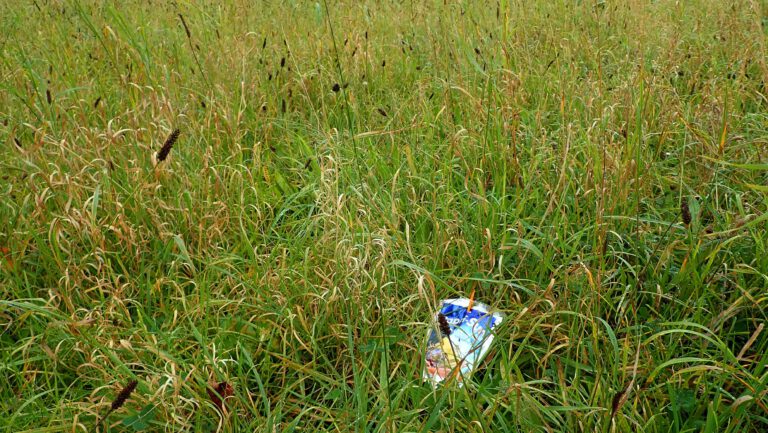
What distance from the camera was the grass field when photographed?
5.03 ft

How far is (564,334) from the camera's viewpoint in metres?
1.74

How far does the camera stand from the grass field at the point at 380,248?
1.53m

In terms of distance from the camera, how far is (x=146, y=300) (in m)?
1.94

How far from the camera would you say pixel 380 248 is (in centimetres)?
195

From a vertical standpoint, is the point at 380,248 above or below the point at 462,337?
above

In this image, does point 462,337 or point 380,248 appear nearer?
point 462,337

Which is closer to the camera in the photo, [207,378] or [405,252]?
[207,378]

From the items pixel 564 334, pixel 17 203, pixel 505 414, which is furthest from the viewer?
pixel 17 203

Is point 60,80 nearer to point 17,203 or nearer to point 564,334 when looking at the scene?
point 17,203

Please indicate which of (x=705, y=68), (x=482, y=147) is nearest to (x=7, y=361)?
(x=482, y=147)

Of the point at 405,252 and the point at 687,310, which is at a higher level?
the point at 405,252

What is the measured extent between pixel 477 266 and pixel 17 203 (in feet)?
5.28

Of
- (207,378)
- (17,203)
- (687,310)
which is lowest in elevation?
(687,310)

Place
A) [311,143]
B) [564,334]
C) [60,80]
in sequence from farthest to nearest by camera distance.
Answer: [60,80] < [311,143] < [564,334]
